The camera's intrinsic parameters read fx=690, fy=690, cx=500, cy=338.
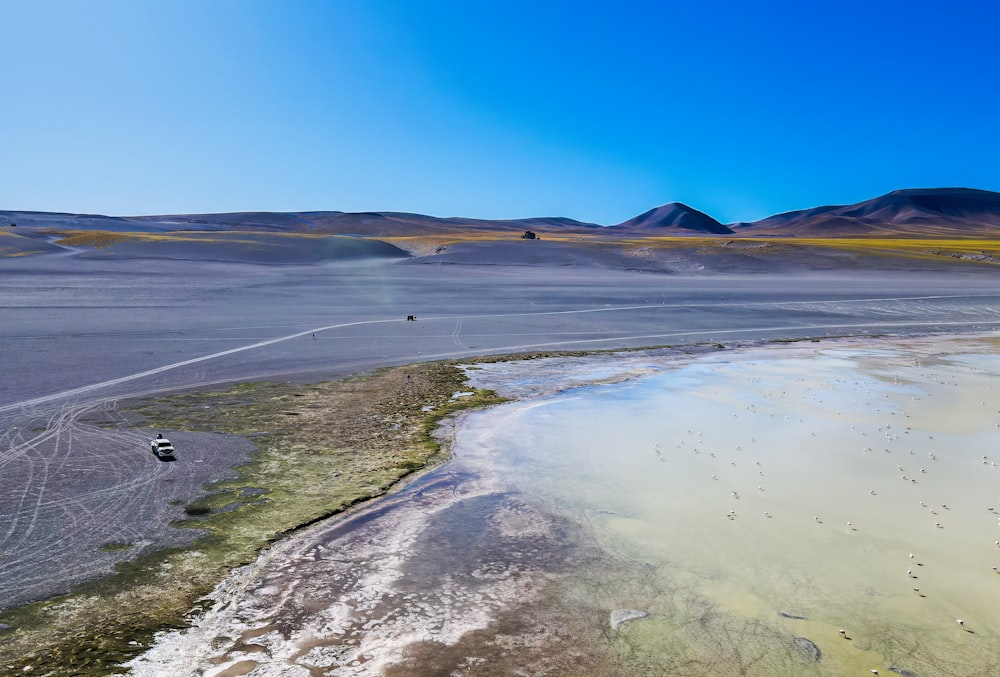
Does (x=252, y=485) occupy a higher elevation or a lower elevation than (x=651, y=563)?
lower

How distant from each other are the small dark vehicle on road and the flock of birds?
5.75 m

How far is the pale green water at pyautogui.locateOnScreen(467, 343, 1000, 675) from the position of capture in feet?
14.4

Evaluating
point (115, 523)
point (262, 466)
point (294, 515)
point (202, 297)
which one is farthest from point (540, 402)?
point (202, 297)

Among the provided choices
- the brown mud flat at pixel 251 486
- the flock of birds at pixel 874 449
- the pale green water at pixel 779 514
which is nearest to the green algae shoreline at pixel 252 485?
the brown mud flat at pixel 251 486

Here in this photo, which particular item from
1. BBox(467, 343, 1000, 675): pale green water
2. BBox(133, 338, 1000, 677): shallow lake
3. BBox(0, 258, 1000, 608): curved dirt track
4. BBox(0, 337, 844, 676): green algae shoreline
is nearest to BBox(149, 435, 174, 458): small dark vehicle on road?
BBox(0, 258, 1000, 608): curved dirt track

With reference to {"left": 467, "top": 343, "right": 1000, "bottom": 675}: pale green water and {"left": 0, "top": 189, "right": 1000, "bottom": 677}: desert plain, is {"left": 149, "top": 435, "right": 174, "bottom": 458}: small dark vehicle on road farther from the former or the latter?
{"left": 467, "top": 343, "right": 1000, "bottom": 675}: pale green water

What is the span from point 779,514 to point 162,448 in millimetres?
6736

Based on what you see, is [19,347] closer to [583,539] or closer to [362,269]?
[583,539]

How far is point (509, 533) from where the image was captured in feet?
19.9

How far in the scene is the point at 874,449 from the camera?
27.8 feet

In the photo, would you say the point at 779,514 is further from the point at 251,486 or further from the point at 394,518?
the point at 251,486

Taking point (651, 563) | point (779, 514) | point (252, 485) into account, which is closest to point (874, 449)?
point (779, 514)

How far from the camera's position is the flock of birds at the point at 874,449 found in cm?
658

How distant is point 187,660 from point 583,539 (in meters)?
3.13
